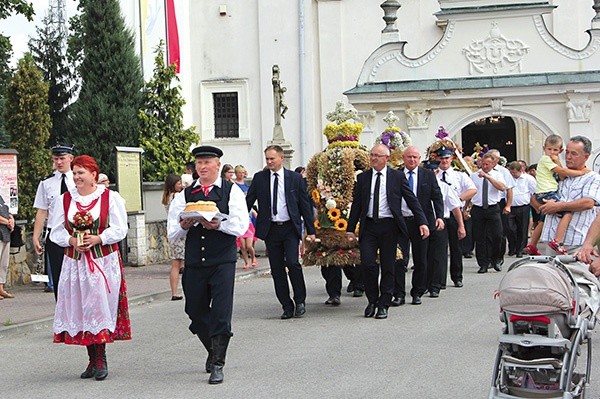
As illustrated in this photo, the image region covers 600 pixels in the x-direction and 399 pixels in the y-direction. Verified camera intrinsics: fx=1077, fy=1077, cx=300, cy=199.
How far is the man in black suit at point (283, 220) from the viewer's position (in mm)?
12805

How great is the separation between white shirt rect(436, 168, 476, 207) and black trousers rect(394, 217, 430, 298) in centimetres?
187

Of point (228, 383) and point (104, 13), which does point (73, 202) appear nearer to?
point (228, 383)

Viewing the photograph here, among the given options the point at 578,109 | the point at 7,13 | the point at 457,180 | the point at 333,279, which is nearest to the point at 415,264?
the point at 333,279

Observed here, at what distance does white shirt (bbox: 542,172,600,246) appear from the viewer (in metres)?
9.36

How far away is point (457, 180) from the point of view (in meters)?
16.7

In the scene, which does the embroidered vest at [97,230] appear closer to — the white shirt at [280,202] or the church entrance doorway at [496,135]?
the white shirt at [280,202]

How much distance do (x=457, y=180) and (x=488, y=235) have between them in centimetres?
211

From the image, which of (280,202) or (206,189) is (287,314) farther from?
(206,189)

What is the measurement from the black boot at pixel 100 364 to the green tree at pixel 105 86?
18959mm

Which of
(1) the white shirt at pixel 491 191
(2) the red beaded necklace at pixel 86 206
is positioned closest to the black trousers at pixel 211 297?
(2) the red beaded necklace at pixel 86 206

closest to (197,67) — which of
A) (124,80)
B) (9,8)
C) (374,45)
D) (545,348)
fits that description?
(374,45)

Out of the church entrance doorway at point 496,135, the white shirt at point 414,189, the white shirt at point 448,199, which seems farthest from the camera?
the church entrance doorway at point 496,135

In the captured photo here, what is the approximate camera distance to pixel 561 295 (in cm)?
673

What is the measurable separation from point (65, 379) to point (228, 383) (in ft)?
4.86
